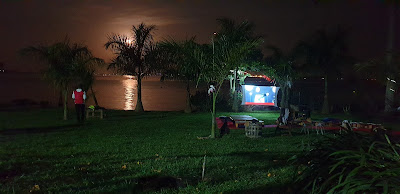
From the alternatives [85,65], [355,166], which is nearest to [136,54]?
[85,65]

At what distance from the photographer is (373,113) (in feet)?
75.3

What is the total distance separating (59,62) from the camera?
17.0m

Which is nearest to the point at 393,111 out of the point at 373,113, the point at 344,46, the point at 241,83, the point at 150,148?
the point at 373,113

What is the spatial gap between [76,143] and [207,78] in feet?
15.2

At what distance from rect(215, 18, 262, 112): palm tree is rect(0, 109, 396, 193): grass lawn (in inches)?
128

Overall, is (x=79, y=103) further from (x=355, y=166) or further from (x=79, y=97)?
(x=355, y=166)

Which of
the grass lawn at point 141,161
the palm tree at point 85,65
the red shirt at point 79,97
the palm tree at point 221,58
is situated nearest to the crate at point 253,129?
the grass lawn at point 141,161

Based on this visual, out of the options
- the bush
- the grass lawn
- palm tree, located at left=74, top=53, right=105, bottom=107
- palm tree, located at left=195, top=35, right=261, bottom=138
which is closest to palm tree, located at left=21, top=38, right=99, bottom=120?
palm tree, located at left=74, top=53, right=105, bottom=107

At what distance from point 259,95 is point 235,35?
1344 cm

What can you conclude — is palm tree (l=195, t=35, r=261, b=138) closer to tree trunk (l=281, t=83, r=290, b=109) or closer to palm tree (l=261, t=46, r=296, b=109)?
palm tree (l=261, t=46, r=296, b=109)

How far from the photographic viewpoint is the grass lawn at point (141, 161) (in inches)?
240

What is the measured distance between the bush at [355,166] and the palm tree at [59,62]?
555 inches

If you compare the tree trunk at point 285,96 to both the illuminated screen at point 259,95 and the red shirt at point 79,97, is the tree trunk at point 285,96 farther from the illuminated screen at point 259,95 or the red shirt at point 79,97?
Result: the red shirt at point 79,97

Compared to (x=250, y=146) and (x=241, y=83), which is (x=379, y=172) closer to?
(x=250, y=146)
